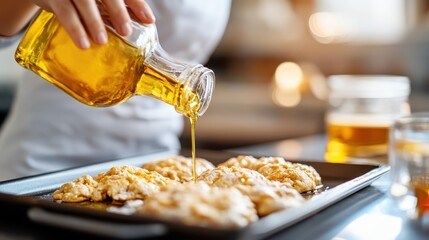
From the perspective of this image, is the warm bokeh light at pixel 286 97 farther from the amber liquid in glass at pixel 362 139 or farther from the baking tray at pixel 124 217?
the baking tray at pixel 124 217

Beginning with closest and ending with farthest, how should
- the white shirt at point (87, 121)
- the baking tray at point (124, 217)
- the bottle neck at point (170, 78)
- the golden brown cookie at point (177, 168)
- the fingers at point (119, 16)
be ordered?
the baking tray at point (124, 217), the fingers at point (119, 16), the bottle neck at point (170, 78), the golden brown cookie at point (177, 168), the white shirt at point (87, 121)

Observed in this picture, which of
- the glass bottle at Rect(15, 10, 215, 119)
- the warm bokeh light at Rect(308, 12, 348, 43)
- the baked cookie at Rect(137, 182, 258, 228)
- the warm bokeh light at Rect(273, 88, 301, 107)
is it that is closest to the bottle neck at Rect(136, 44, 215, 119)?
the glass bottle at Rect(15, 10, 215, 119)

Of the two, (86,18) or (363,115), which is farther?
(363,115)

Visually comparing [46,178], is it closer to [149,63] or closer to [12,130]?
[149,63]

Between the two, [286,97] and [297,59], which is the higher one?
[297,59]

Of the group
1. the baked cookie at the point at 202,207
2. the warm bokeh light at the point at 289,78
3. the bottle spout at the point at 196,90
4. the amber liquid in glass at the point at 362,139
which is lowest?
the warm bokeh light at the point at 289,78

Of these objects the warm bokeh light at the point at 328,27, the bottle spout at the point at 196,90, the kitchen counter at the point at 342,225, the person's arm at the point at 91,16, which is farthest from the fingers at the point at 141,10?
the warm bokeh light at the point at 328,27

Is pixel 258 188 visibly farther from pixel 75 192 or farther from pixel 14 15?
pixel 14 15

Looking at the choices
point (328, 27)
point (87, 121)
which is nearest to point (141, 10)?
point (87, 121)
